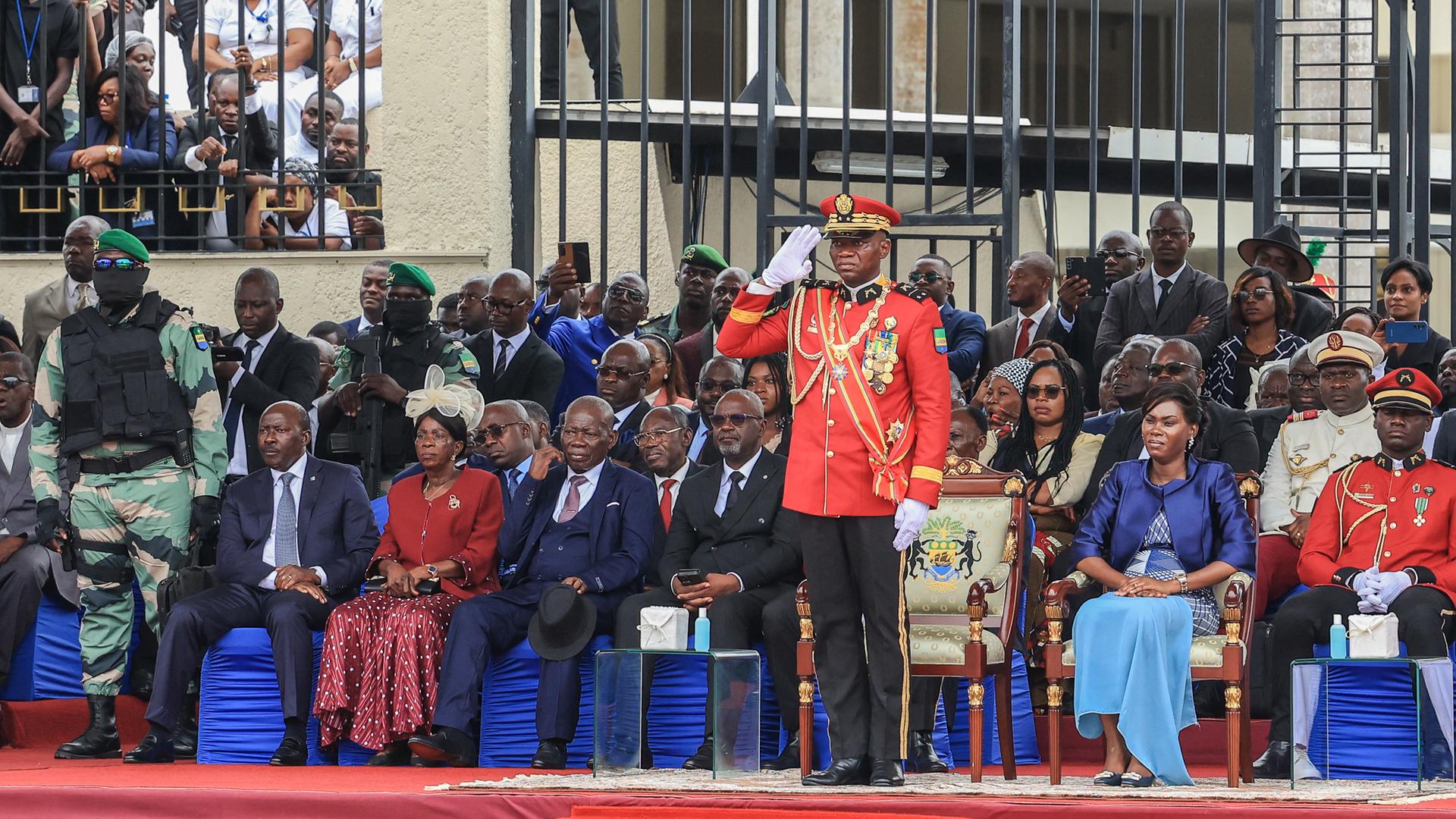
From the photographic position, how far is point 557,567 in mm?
8461

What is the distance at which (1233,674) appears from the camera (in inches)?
279

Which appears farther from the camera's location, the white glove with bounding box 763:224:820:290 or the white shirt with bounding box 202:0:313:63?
the white shirt with bounding box 202:0:313:63

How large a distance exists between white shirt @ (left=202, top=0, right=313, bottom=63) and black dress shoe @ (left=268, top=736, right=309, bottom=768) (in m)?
6.27

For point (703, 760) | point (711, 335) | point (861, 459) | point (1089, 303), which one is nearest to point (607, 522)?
point (703, 760)

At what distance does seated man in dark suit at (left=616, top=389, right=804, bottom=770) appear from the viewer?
7941mm

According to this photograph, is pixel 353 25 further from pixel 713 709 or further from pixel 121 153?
pixel 713 709

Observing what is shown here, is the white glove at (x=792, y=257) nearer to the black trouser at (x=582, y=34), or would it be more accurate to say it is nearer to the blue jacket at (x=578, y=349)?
the blue jacket at (x=578, y=349)

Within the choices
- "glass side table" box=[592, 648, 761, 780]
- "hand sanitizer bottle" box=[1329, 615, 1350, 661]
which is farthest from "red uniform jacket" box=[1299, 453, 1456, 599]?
"glass side table" box=[592, 648, 761, 780]

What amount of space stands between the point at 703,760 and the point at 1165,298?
143 inches

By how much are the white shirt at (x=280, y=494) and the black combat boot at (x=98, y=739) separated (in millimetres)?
752

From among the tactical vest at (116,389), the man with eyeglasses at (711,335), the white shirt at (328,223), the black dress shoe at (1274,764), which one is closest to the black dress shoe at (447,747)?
the tactical vest at (116,389)

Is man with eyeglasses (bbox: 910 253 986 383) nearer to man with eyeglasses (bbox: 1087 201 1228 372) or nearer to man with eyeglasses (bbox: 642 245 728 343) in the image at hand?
man with eyeglasses (bbox: 1087 201 1228 372)

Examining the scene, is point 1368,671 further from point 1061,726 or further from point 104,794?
point 104,794

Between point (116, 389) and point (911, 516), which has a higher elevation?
point (116, 389)
